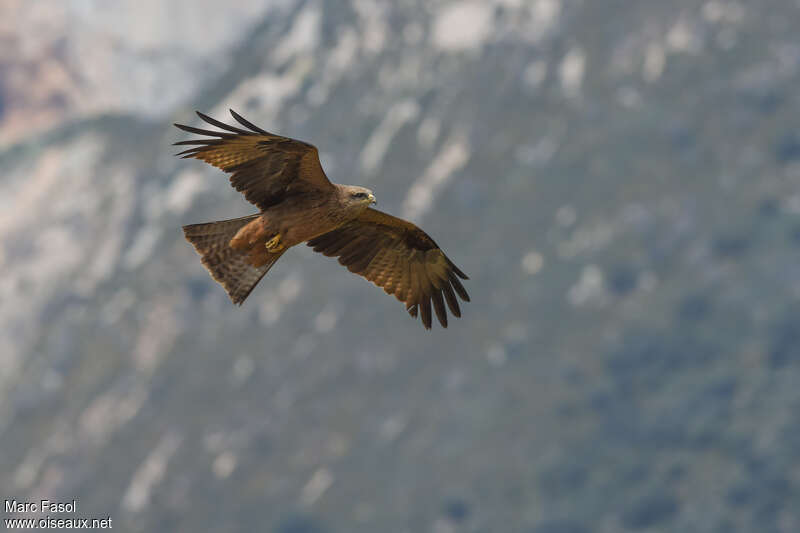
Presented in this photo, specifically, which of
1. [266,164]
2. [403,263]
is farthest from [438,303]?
[266,164]

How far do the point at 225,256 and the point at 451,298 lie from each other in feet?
15.7

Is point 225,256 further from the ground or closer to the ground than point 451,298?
closer to the ground

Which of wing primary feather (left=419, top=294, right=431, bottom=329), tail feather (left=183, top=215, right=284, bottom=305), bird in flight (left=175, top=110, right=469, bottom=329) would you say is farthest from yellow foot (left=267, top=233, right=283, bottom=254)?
wing primary feather (left=419, top=294, right=431, bottom=329)

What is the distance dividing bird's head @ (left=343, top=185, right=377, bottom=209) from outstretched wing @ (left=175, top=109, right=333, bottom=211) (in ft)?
1.13

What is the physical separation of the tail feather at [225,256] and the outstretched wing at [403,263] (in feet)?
8.50

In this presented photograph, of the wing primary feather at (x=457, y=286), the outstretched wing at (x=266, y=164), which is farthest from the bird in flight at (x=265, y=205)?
the wing primary feather at (x=457, y=286)

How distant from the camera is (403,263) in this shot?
83.6 ft

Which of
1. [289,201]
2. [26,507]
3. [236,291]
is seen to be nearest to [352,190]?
[289,201]

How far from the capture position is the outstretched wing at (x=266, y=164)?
832 inches

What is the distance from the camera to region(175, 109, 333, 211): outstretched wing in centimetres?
2112

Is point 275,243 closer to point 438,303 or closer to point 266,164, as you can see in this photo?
point 266,164

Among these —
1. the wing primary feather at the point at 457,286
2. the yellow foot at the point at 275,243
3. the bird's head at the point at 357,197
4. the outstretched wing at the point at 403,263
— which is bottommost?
the yellow foot at the point at 275,243

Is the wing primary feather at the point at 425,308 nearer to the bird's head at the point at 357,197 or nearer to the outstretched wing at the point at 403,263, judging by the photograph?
the outstretched wing at the point at 403,263

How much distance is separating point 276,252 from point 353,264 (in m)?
2.84
